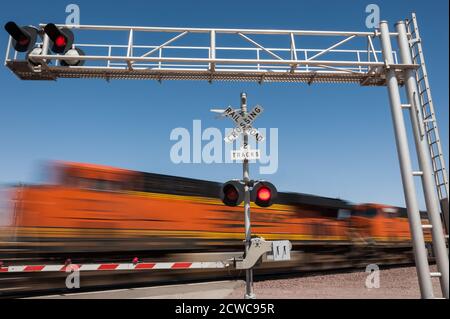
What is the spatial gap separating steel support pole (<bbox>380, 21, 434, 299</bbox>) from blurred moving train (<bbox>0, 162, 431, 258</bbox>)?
9226 mm

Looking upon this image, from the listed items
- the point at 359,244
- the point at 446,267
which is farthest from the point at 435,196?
the point at 359,244

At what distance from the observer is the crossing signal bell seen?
6.03m

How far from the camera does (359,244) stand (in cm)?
2003

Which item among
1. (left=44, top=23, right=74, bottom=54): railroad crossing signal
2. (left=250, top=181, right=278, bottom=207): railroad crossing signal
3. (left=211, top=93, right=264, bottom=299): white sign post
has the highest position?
(left=44, top=23, right=74, bottom=54): railroad crossing signal

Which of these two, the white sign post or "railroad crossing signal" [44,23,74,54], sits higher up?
"railroad crossing signal" [44,23,74,54]

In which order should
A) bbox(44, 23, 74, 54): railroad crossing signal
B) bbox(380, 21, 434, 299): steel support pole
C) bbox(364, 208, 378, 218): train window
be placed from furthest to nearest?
bbox(364, 208, 378, 218): train window → bbox(44, 23, 74, 54): railroad crossing signal → bbox(380, 21, 434, 299): steel support pole

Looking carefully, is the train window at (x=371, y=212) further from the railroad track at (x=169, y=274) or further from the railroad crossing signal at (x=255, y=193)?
the railroad crossing signal at (x=255, y=193)

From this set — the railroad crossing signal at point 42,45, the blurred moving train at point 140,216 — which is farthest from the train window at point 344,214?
the railroad crossing signal at point 42,45

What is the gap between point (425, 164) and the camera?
6.13m

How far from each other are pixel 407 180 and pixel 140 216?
30.7 ft

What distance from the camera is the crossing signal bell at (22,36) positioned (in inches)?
237

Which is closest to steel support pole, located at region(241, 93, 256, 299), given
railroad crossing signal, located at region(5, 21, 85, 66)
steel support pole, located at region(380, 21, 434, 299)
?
steel support pole, located at region(380, 21, 434, 299)

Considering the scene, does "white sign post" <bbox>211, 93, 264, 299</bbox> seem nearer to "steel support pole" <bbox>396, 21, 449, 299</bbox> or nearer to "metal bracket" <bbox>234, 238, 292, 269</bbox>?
"metal bracket" <bbox>234, 238, 292, 269</bbox>
